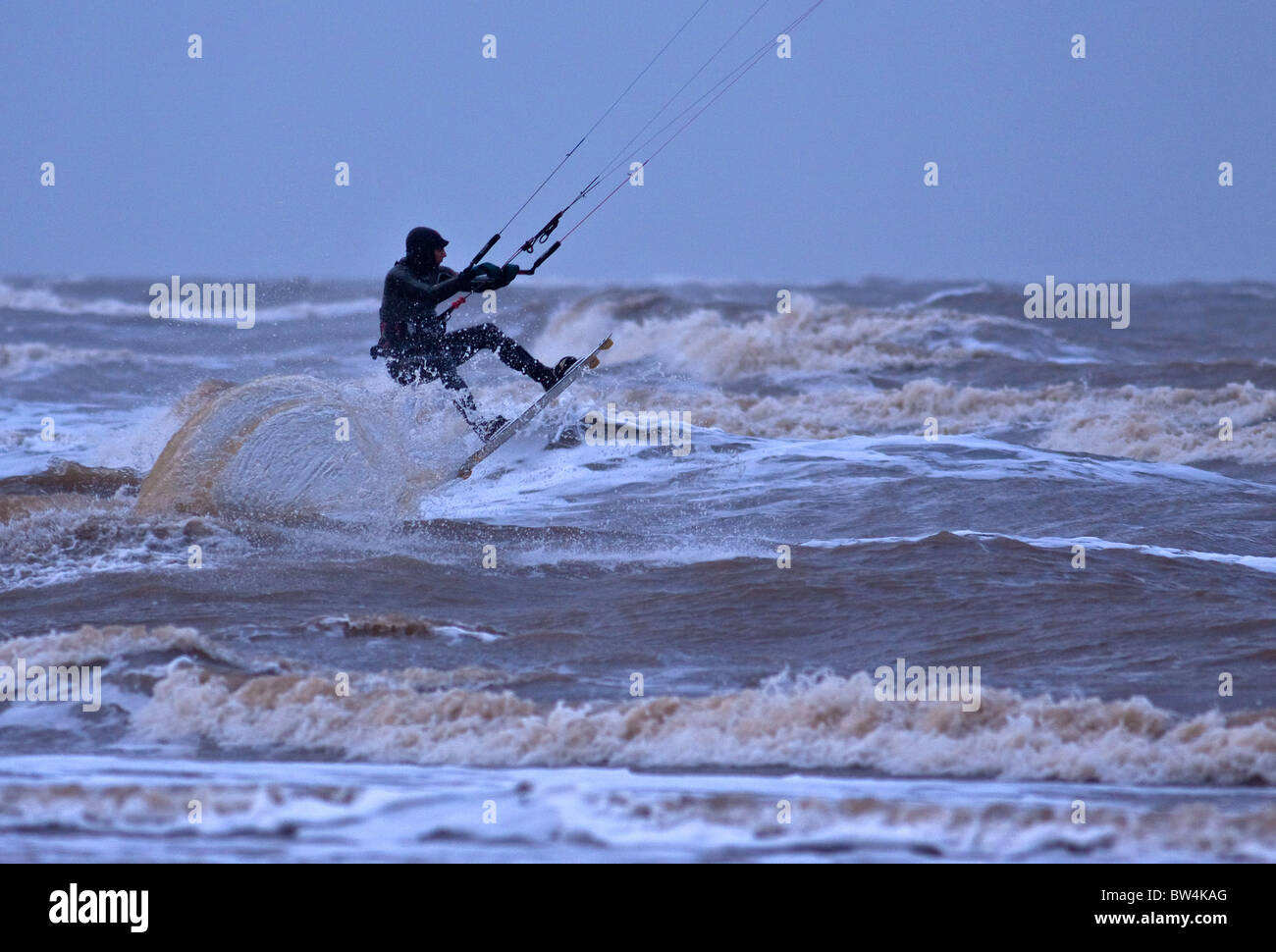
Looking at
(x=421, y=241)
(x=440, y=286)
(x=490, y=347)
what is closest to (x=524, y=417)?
(x=490, y=347)

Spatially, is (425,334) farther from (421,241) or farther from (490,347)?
(421,241)

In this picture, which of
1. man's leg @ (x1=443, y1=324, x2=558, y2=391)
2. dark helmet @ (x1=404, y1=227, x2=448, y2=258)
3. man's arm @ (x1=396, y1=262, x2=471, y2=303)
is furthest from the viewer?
man's leg @ (x1=443, y1=324, x2=558, y2=391)

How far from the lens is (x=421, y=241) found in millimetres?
10016

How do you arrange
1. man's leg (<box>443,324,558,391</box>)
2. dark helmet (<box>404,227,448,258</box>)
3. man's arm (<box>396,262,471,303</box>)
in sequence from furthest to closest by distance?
man's leg (<box>443,324,558,391</box>)
dark helmet (<box>404,227,448,258</box>)
man's arm (<box>396,262,471,303</box>)

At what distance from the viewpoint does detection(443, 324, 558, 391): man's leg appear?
1016cm

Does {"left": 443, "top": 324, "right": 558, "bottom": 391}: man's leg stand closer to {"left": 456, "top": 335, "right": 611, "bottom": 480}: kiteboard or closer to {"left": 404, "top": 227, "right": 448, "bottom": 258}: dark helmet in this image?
{"left": 456, "top": 335, "right": 611, "bottom": 480}: kiteboard

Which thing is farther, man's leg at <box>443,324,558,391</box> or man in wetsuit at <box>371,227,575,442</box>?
man's leg at <box>443,324,558,391</box>

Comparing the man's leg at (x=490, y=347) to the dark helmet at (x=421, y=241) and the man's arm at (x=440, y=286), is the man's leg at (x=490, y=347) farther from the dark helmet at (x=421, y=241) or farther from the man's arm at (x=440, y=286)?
the dark helmet at (x=421, y=241)

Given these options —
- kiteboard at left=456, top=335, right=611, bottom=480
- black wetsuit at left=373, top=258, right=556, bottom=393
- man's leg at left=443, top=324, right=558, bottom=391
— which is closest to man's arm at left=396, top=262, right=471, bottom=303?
black wetsuit at left=373, top=258, right=556, bottom=393

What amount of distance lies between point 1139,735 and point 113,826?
3846mm

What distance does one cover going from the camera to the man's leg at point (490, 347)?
33.3 feet

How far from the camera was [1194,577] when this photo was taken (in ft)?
26.7
